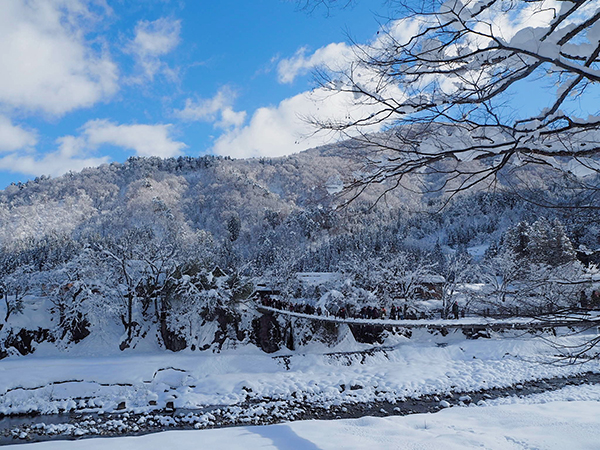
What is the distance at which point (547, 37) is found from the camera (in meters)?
2.16

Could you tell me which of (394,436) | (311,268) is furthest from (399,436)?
(311,268)

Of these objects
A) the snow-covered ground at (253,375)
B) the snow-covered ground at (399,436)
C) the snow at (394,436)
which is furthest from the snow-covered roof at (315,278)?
the snow at (394,436)

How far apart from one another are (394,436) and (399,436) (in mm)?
87

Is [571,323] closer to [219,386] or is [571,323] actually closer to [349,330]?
[219,386]

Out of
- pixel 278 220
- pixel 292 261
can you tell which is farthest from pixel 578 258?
pixel 278 220

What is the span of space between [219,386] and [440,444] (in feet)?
36.0

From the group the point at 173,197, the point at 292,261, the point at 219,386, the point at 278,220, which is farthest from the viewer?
the point at 173,197

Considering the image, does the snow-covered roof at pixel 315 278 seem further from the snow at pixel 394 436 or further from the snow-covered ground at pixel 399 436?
the snow at pixel 394 436

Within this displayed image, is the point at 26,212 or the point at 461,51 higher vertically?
the point at 26,212

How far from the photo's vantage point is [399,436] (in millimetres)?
5617

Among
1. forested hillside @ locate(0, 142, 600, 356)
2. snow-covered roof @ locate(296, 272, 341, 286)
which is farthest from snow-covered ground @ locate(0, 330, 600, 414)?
snow-covered roof @ locate(296, 272, 341, 286)

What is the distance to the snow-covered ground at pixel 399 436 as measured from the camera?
512cm

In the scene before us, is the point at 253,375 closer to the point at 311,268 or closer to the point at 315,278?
the point at 315,278

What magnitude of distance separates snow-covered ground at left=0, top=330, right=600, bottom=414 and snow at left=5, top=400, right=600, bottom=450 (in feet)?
18.5
